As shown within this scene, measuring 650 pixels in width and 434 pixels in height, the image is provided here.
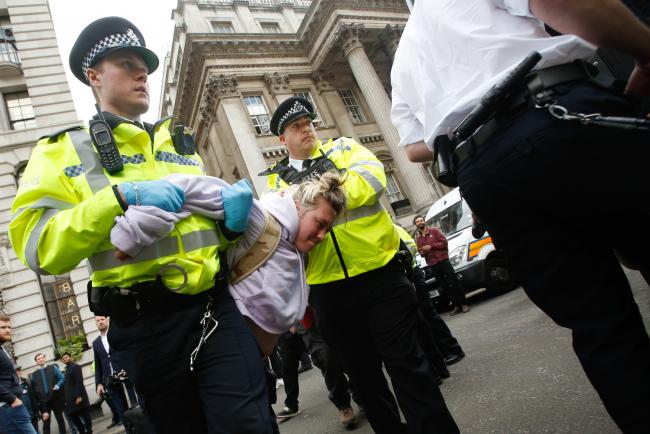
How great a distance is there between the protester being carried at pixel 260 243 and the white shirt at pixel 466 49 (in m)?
0.80

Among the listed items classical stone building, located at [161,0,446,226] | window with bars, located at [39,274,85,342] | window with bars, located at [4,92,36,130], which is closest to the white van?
window with bars, located at [39,274,85,342]

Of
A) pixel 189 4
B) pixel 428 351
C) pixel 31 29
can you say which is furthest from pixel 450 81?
pixel 189 4

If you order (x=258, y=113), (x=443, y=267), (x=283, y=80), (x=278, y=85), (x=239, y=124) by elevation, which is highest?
(x=283, y=80)

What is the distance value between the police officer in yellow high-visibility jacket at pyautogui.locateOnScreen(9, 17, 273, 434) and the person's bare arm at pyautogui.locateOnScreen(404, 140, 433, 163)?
910 millimetres

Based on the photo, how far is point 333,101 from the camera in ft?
79.5

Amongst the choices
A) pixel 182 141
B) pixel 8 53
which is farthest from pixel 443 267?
pixel 8 53

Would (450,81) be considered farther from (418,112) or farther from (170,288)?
(170,288)

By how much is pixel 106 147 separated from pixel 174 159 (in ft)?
1.10

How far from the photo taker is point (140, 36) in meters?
2.02

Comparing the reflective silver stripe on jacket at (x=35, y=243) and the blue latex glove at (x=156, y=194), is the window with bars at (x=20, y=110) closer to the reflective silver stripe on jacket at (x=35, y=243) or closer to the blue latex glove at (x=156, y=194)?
the reflective silver stripe on jacket at (x=35, y=243)

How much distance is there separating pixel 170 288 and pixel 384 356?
53.2 inches

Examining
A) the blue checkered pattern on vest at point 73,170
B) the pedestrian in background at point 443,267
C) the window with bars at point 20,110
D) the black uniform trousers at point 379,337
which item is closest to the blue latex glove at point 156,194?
the blue checkered pattern on vest at point 73,170

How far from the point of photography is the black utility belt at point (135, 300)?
1529 millimetres

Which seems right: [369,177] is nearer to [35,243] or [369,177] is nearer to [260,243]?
[260,243]
